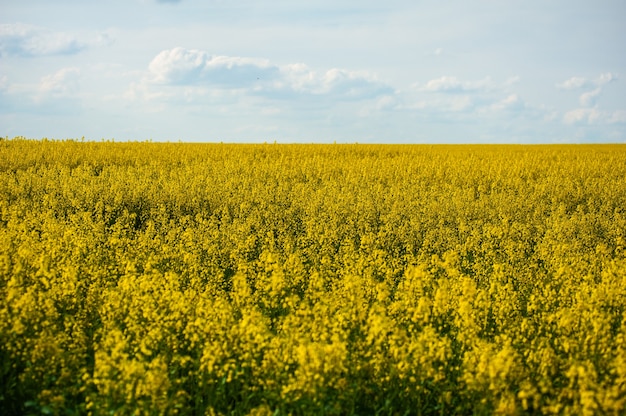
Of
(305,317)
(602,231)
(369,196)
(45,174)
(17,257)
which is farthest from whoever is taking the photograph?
(45,174)

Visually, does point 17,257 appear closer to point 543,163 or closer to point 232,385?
point 232,385

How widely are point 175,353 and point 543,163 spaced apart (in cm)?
2377

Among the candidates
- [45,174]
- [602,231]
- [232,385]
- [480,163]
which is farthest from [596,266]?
[45,174]

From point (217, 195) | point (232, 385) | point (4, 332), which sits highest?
point (217, 195)

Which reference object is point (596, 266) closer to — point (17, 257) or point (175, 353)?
point (175, 353)

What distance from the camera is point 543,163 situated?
27.0 m

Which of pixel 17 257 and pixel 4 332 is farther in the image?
pixel 17 257

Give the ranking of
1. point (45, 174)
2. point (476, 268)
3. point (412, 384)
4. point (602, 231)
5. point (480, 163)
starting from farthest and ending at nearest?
point (480, 163), point (45, 174), point (602, 231), point (476, 268), point (412, 384)

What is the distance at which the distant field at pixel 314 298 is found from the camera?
592cm

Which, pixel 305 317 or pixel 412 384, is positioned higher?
pixel 305 317

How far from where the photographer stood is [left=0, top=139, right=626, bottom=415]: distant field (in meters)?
5.92

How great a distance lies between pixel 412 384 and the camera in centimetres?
632

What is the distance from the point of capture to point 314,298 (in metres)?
7.91

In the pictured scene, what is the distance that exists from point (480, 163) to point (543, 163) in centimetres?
311
